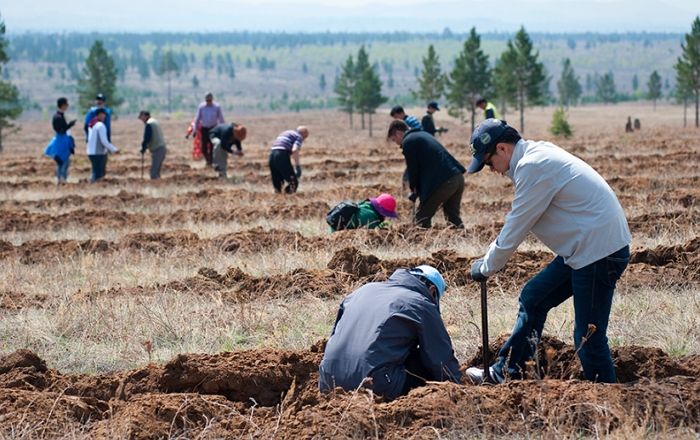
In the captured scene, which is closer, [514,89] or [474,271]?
[474,271]

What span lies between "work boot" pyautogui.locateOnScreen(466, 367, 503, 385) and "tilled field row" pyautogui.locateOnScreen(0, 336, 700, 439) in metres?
0.43

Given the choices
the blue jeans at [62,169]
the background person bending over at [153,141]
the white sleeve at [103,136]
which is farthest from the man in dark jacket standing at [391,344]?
the blue jeans at [62,169]

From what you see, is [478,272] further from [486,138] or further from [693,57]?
[693,57]

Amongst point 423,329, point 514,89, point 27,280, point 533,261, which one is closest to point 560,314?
point 533,261

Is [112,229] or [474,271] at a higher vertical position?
[474,271]

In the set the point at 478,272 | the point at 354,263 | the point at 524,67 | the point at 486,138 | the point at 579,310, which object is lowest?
the point at 354,263

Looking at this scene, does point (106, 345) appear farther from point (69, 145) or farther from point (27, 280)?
point (69, 145)

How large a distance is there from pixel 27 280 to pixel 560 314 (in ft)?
18.9

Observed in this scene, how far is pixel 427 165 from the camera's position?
1069 cm

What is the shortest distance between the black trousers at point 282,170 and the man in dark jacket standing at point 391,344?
32.3 ft

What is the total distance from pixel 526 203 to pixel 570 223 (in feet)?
0.89

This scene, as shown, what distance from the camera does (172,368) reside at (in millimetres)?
6184

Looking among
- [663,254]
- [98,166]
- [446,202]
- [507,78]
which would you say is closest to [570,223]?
[663,254]

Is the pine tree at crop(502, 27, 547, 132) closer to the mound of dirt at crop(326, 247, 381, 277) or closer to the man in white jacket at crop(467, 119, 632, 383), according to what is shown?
the mound of dirt at crop(326, 247, 381, 277)
